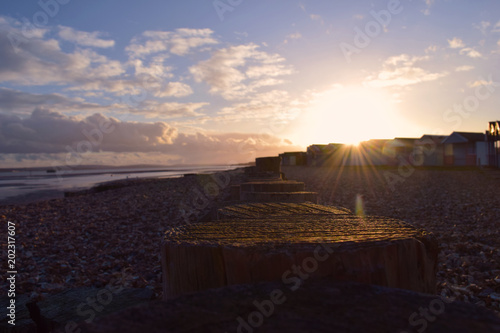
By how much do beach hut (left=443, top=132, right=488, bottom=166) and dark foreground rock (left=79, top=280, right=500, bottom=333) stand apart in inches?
1574

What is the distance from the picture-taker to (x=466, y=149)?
119 ft

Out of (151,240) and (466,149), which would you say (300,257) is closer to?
(151,240)

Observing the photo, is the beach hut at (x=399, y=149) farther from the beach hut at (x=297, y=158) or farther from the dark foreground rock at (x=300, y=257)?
the dark foreground rock at (x=300, y=257)

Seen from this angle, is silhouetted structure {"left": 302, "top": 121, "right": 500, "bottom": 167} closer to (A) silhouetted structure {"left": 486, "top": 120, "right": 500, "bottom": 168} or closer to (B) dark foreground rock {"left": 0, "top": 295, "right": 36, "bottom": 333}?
(A) silhouetted structure {"left": 486, "top": 120, "right": 500, "bottom": 168}

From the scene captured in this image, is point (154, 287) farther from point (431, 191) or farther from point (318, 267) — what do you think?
point (431, 191)

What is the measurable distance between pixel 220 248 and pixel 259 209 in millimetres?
1315

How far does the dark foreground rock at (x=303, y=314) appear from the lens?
2.93 ft

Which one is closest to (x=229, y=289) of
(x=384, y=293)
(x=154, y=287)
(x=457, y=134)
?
(x=384, y=293)

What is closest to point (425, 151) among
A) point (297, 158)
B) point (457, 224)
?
point (297, 158)

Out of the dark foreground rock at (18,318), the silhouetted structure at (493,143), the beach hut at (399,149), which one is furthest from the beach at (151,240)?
the beach hut at (399,149)

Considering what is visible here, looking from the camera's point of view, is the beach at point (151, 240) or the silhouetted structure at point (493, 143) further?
the silhouetted structure at point (493, 143)

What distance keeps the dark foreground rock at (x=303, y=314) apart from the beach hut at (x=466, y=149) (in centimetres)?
3998

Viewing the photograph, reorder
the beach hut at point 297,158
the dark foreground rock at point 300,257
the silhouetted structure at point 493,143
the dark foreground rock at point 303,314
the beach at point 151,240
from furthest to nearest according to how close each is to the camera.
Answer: the beach hut at point 297,158 < the silhouetted structure at point 493,143 < the beach at point 151,240 < the dark foreground rock at point 300,257 < the dark foreground rock at point 303,314

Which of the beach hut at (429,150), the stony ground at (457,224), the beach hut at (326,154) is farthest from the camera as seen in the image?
the beach hut at (326,154)
